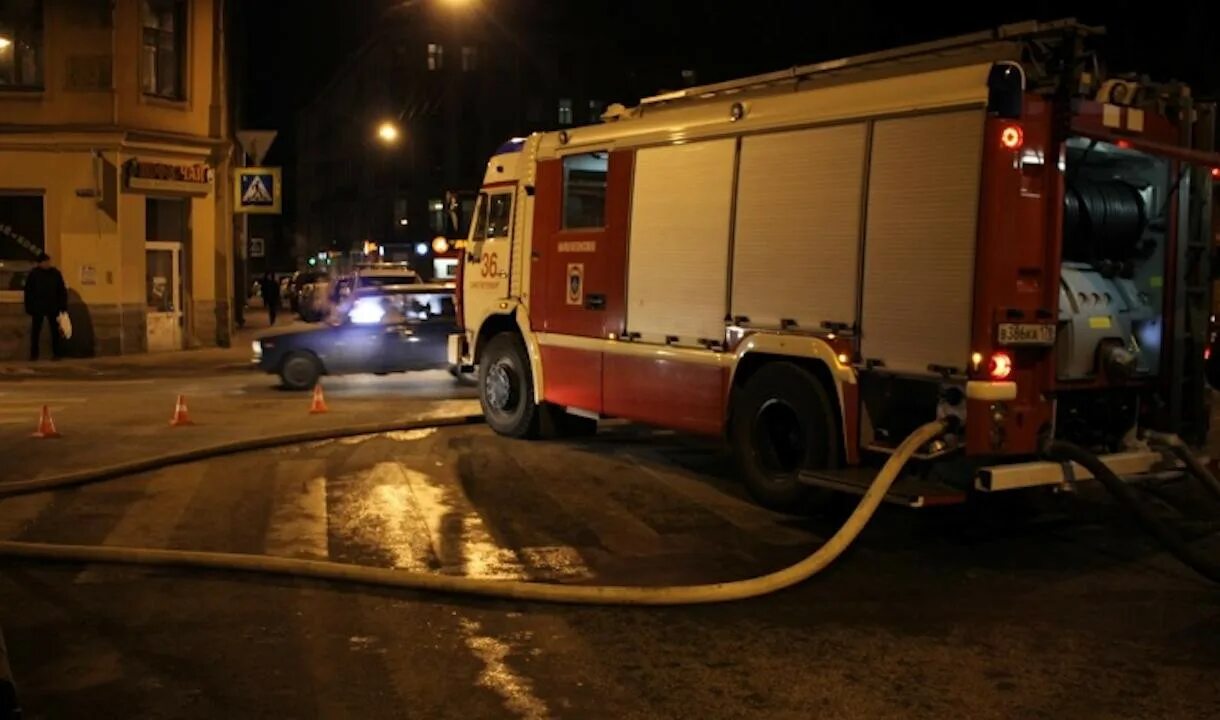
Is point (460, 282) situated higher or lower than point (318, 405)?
higher

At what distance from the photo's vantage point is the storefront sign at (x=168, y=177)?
2295 cm

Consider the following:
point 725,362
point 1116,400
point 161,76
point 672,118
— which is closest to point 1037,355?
point 1116,400

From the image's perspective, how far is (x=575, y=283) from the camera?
36.0ft

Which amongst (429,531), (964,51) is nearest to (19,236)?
(429,531)

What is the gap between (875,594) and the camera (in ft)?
21.9

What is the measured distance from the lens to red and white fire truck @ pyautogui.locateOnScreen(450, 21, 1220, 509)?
7113mm

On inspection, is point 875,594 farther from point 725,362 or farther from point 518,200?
point 518,200

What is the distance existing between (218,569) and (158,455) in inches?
170

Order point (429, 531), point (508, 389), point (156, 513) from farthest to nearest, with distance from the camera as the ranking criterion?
point (508, 389), point (156, 513), point (429, 531)

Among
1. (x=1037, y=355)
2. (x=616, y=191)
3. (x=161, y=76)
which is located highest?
(x=161, y=76)

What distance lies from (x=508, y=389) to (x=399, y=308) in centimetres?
542

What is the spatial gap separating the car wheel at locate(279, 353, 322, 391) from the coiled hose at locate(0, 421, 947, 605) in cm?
956

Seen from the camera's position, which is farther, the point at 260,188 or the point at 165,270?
the point at 260,188

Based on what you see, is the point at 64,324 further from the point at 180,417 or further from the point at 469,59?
the point at 469,59
